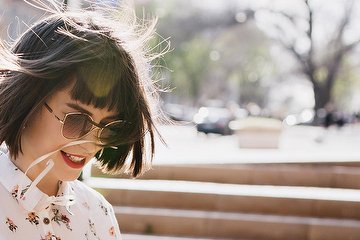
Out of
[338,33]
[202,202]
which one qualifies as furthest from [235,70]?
[202,202]

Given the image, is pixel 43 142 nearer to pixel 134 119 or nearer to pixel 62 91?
pixel 62 91

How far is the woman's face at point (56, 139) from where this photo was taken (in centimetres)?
140

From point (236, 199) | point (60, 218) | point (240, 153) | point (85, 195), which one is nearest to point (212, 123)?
point (240, 153)

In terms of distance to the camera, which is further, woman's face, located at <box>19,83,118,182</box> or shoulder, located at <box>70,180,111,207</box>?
shoulder, located at <box>70,180,111,207</box>

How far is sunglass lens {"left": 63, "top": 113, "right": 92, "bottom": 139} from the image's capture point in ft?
4.53

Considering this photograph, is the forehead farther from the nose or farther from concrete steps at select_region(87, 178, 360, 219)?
concrete steps at select_region(87, 178, 360, 219)

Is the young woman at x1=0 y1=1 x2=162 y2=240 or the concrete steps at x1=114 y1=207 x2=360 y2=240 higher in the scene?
the young woman at x1=0 y1=1 x2=162 y2=240

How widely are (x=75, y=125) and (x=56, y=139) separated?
57 mm

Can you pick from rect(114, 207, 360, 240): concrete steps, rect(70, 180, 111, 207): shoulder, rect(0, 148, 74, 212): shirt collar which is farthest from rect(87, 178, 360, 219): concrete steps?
rect(0, 148, 74, 212): shirt collar

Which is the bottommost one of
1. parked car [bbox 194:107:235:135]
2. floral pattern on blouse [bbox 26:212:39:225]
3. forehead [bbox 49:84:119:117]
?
parked car [bbox 194:107:235:135]

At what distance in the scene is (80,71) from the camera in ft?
4.73

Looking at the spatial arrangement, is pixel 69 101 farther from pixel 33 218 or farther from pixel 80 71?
pixel 33 218

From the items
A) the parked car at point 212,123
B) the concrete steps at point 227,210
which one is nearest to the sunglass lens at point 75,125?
the concrete steps at point 227,210

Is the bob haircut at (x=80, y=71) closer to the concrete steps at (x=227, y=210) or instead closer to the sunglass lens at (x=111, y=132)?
the sunglass lens at (x=111, y=132)
